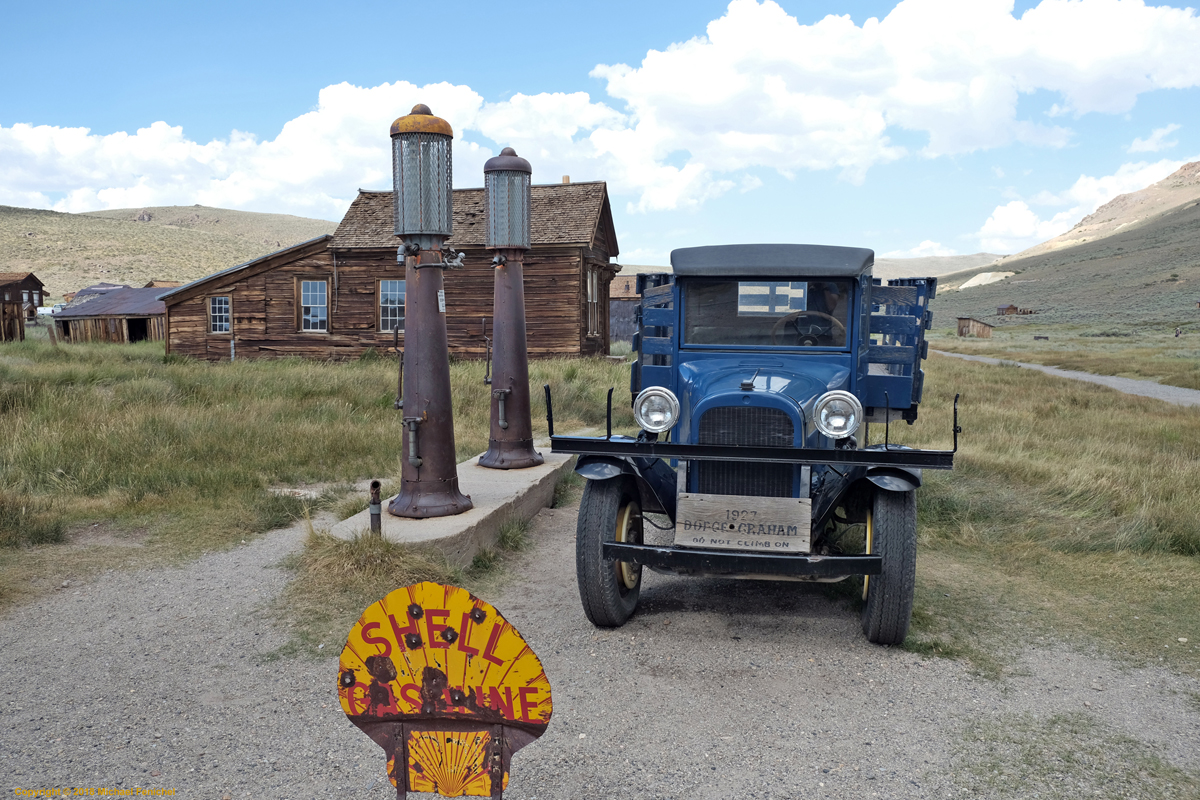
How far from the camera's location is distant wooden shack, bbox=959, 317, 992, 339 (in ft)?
200

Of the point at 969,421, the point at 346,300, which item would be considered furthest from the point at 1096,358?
the point at 346,300

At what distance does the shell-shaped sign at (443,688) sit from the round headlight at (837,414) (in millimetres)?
2559

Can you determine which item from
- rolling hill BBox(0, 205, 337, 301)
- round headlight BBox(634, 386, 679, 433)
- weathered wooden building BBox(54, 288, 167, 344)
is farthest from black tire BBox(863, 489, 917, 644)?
rolling hill BBox(0, 205, 337, 301)

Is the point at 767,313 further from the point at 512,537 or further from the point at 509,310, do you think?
the point at 509,310

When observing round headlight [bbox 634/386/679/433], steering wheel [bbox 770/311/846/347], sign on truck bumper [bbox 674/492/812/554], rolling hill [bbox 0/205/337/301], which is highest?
rolling hill [bbox 0/205/337/301]

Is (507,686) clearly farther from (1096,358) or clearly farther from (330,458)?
(1096,358)

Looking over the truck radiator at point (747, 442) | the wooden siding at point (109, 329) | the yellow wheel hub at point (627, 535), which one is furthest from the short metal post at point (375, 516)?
the wooden siding at point (109, 329)

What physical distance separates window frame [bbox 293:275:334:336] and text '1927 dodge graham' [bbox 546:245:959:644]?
17.9 m

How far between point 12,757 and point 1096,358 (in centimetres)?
3436

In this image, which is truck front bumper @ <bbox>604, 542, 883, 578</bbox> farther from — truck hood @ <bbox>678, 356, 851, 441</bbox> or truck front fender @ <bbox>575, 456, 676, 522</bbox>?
truck hood @ <bbox>678, 356, 851, 441</bbox>

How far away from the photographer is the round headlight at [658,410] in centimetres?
454

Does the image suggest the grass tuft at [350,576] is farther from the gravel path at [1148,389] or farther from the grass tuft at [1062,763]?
the gravel path at [1148,389]

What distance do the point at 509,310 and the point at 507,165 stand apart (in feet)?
4.25

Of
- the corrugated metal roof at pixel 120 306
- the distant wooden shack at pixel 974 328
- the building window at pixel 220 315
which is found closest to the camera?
the building window at pixel 220 315
